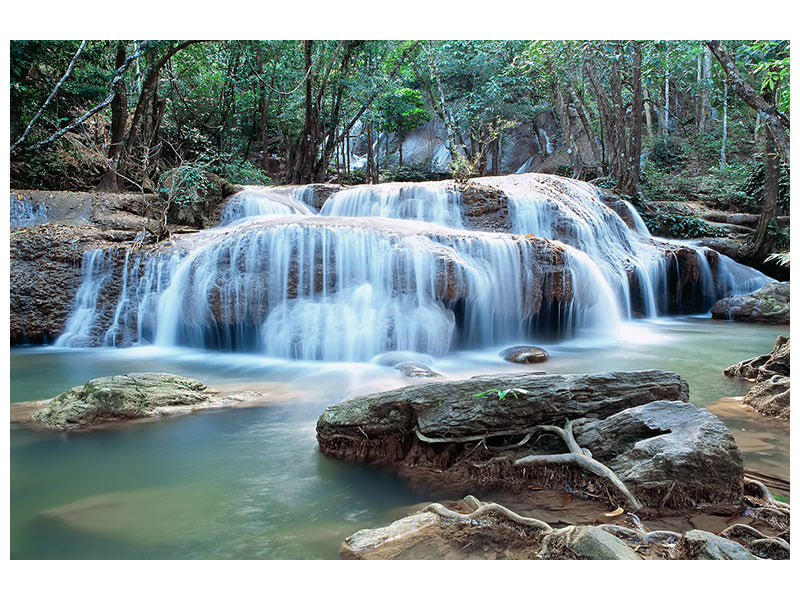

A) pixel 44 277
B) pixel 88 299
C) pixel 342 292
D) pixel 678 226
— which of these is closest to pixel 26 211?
pixel 44 277

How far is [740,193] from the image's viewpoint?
14.2 metres

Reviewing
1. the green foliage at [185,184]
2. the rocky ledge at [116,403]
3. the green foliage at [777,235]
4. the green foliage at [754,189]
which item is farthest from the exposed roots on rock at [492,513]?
the green foliage at [754,189]

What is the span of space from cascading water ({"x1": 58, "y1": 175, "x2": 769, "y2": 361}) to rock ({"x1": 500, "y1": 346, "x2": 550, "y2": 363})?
0.65 meters

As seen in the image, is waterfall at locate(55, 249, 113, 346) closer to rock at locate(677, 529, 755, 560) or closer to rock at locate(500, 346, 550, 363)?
rock at locate(500, 346, 550, 363)

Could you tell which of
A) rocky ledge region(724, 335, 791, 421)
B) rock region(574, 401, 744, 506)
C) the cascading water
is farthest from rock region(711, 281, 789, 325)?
rock region(574, 401, 744, 506)

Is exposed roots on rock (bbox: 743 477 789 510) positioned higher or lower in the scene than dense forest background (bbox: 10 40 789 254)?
lower

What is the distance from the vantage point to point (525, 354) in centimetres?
575

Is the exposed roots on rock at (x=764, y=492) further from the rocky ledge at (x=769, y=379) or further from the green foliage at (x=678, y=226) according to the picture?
the green foliage at (x=678, y=226)

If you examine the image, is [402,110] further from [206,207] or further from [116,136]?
[116,136]

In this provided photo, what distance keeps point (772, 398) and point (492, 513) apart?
2.68 m

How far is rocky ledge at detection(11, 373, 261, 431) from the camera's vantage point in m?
3.49

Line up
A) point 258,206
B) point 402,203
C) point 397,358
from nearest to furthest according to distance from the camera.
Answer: point 397,358 → point 402,203 → point 258,206

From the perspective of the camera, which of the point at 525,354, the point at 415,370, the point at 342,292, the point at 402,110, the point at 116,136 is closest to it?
the point at 415,370

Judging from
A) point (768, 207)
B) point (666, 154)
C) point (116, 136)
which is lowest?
point (768, 207)
